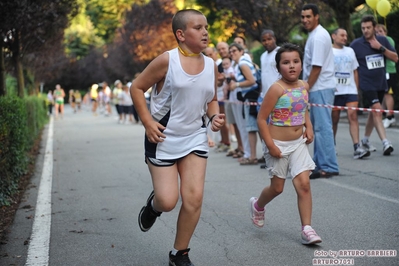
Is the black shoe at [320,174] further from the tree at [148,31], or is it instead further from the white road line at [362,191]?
the tree at [148,31]

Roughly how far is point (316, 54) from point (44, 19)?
1199 centimetres

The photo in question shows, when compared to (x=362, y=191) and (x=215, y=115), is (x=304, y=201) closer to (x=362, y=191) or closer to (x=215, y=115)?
(x=215, y=115)

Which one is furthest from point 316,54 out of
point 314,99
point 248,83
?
point 248,83

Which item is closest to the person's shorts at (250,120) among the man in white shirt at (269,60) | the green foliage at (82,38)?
the man in white shirt at (269,60)

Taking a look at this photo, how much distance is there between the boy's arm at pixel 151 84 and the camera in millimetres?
4926

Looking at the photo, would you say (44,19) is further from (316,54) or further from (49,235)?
(49,235)

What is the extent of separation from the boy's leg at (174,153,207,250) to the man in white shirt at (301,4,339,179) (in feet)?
14.1

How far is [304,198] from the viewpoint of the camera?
5719 mm

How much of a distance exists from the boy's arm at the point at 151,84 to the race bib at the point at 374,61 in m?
6.96

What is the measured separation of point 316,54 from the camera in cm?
891

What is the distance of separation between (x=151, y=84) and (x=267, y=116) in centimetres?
135

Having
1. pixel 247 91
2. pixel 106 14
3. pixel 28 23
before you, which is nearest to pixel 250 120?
pixel 247 91

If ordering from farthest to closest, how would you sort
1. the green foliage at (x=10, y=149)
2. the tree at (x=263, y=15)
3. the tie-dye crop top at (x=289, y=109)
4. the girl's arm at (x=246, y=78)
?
the tree at (x=263, y=15)
the girl's arm at (x=246, y=78)
the green foliage at (x=10, y=149)
the tie-dye crop top at (x=289, y=109)

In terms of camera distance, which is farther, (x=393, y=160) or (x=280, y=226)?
(x=393, y=160)
